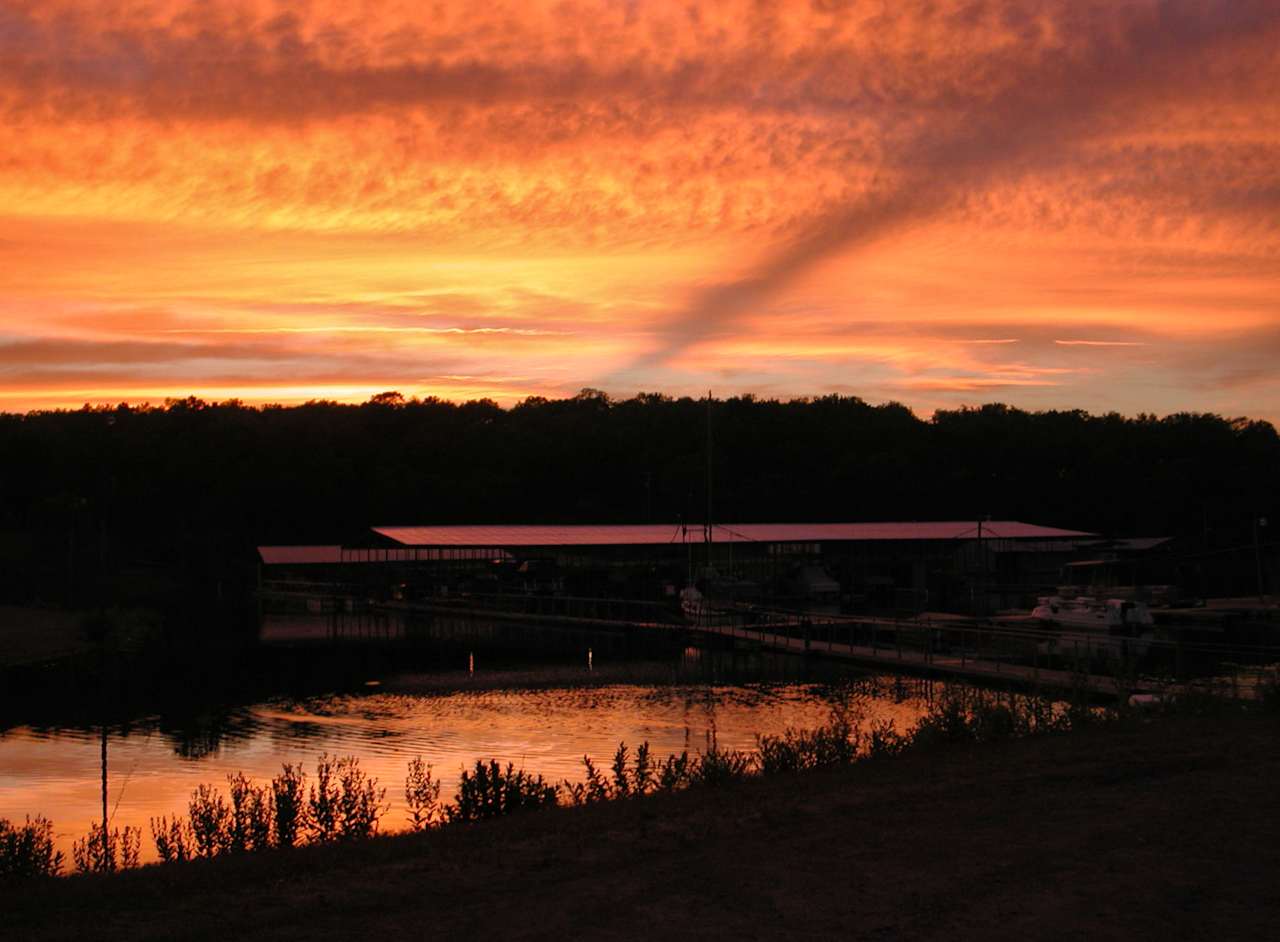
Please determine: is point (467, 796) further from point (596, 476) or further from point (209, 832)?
point (596, 476)

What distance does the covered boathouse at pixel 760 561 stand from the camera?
53281 mm

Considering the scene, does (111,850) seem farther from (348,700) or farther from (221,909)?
(348,700)

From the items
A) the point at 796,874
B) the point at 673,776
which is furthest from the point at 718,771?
the point at 796,874

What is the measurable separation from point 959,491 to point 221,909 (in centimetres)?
8474

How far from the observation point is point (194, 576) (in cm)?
7075

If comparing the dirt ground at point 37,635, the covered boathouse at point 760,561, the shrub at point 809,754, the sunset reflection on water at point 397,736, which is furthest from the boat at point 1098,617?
the dirt ground at point 37,635

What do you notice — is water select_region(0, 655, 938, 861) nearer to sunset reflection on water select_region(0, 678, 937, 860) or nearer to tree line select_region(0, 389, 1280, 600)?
sunset reflection on water select_region(0, 678, 937, 860)

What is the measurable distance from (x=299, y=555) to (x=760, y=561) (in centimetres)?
2708

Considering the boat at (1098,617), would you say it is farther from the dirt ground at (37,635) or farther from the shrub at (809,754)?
the dirt ground at (37,635)

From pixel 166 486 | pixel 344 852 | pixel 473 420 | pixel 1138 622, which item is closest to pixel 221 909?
pixel 344 852

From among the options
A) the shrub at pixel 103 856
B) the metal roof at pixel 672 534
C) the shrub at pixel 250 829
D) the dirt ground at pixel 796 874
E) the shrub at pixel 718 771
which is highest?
the metal roof at pixel 672 534

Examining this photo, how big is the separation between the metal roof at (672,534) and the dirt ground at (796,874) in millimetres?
40239

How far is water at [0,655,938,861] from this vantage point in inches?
688

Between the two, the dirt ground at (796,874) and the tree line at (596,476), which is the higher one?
the tree line at (596,476)
